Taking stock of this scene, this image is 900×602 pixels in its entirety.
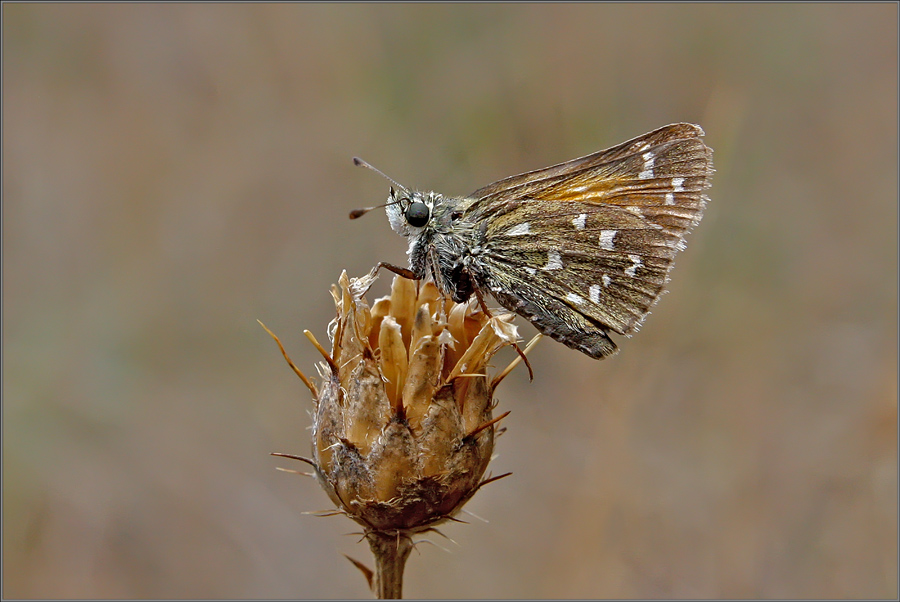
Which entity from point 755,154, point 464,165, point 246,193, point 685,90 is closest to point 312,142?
point 246,193

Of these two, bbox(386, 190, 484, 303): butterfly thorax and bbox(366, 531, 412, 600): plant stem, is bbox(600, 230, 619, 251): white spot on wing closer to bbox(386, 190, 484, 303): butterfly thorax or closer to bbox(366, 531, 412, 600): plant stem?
bbox(386, 190, 484, 303): butterfly thorax

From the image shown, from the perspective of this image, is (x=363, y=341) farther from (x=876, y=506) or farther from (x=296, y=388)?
(x=296, y=388)

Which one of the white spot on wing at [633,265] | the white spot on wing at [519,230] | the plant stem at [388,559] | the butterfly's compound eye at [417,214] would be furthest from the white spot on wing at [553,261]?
the plant stem at [388,559]

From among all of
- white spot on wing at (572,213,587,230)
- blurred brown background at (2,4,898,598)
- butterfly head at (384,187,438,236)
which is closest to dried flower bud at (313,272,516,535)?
butterfly head at (384,187,438,236)

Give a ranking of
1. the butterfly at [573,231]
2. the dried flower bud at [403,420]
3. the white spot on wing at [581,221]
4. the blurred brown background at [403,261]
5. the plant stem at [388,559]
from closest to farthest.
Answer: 1. the dried flower bud at [403,420]
2. the plant stem at [388,559]
3. the butterfly at [573,231]
4. the white spot on wing at [581,221]
5. the blurred brown background at [403,261]

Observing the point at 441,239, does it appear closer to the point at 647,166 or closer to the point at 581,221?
the point at 581,221

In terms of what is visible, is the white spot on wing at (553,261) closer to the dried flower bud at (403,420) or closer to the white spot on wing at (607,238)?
the white spot on wing at (607,238)
